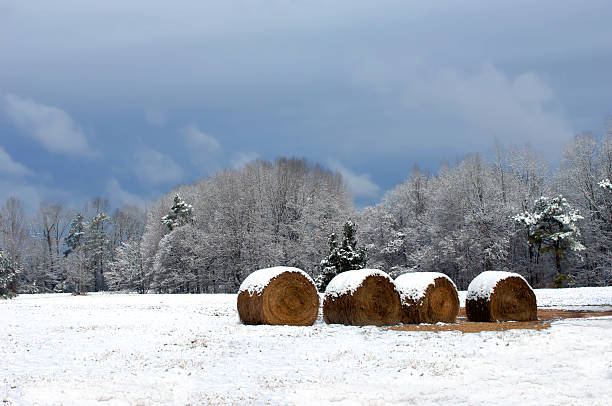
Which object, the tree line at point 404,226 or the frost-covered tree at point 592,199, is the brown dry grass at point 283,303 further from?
the frost-covered tree at point 592,199

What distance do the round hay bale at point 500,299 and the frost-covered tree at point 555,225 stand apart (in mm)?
20942

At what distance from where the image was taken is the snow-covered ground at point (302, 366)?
666cm

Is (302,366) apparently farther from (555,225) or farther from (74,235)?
(74,235)

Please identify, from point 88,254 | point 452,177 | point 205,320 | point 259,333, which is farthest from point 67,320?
point 88,254

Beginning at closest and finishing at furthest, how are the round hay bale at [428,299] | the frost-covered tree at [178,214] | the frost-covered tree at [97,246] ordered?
1. the round hay bale at [428,299]
2. the frost-covered tree at [178,214]
3. the frost-covered tree at [97,246]

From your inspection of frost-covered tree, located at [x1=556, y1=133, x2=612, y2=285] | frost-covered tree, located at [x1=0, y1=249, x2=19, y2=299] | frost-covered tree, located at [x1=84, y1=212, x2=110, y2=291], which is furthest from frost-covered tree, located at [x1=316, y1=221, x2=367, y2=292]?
frost-covered tree, located at [x1=84, y1=212, x2=110, y2=291]

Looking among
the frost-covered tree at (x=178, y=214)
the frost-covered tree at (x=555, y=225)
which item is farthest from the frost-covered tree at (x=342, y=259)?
the frost-covered tree at (x=178, y=214)

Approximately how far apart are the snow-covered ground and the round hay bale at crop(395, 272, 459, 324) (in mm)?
2379

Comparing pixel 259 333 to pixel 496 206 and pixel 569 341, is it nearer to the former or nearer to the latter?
pixel 569 341

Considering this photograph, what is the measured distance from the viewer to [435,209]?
44219 mm

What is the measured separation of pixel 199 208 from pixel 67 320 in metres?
33.7

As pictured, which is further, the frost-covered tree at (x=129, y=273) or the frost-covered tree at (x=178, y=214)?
the frost-covered tree at (x=129, y=273)

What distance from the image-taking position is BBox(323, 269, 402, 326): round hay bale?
13711 mm

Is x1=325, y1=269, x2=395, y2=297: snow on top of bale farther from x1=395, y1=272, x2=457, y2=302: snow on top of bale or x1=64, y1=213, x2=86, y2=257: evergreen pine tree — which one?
x1=64, y1=213, x2=86, y2=257: evergreen pine tree
